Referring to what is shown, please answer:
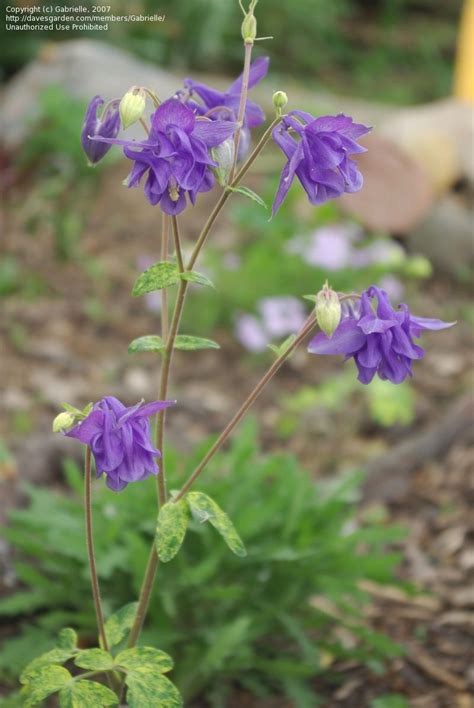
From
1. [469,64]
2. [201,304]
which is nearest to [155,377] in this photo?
[201,304]

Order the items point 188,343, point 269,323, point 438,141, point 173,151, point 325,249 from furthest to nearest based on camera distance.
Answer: point 438,141
point 325,249
point 269,323
point 188,343
point 173,151

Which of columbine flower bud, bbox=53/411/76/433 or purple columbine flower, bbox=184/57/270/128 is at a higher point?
purple columbine flower, bbox=184/57/270/128

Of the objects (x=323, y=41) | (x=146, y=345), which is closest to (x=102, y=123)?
(x=146, y=345)

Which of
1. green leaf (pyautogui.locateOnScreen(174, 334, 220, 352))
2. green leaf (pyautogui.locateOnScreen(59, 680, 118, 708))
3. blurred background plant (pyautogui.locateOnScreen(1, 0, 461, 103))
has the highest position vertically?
blurred background plant (pyautogui.locateOnScreen(1, 0, 461, 103))

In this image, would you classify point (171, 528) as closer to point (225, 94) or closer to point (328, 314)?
point (328, 314)

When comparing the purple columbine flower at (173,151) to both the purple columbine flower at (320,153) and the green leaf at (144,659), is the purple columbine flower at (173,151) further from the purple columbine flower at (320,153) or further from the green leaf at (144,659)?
the green leaf at (144,659)

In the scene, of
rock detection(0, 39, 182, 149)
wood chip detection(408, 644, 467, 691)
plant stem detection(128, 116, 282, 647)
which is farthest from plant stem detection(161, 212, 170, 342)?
rock detection(0, 39, 182, 149)

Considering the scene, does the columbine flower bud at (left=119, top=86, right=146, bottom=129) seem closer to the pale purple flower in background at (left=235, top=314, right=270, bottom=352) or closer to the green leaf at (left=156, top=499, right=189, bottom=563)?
the green leaf at (left=156, top=499, right=189, bottom=563)
